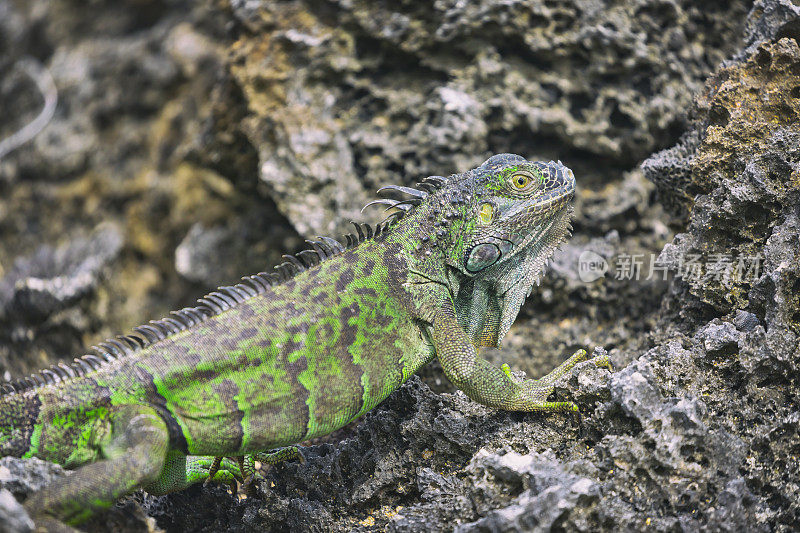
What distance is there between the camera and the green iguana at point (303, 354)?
12.5ft

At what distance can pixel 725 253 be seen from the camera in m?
4.69

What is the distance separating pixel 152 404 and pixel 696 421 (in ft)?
9.49

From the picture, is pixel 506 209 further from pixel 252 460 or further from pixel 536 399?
pixel 252 460

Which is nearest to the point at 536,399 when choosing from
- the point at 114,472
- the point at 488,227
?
the point at 488,227

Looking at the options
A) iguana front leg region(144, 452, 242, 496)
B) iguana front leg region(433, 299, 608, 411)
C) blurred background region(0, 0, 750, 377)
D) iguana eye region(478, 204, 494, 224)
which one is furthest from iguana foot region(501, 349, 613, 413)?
iguana front leg region(144, 452, 242, 496)

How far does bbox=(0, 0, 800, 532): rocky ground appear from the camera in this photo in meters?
3.67

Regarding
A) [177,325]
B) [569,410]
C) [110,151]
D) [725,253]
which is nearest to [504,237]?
[569,410]

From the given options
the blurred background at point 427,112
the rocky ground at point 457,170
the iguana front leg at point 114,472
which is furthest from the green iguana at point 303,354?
the blurred background at point 427,112

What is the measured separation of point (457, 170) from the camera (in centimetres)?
633

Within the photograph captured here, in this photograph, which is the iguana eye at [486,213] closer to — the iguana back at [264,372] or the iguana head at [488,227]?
the iguana head at [488,227]

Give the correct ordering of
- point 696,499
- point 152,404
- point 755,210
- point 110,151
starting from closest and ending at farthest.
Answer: point 696,499, point 152,404, point 755,210, point 110,151

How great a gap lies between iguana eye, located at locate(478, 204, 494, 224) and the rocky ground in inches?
43.4

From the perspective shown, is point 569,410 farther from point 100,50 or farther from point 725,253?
point 100,50

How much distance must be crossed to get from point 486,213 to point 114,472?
2.59 metres
